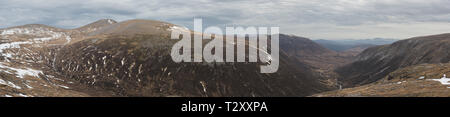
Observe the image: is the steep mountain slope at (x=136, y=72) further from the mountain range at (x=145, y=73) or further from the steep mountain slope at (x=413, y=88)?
the steep mountain slope at (x=413, y=88)

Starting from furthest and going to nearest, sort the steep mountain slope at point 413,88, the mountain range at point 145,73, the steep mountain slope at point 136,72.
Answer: the steep mountain slope at point 136,72, the mountain range at point 145,73, the steep mountain slope at point 413,88

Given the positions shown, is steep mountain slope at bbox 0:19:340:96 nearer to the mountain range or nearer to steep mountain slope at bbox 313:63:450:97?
the mountain range

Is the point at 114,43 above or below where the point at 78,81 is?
above

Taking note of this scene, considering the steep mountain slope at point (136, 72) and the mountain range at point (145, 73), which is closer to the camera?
the mountain range at point (145, 73)

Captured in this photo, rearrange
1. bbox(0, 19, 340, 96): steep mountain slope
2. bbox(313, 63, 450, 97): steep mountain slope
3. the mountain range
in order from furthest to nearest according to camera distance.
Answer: bbox(0, 19, 340, 96): steep mountain slope, the mountain range, bbox(313, 63, 450, 97): steep mountain slope

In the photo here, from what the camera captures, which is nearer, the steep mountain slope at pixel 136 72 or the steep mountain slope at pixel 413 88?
the steep mountain slope at pixel 413 88

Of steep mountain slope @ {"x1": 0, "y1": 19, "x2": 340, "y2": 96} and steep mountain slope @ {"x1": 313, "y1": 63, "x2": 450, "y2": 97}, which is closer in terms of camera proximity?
steep mountain slope @ {"x1": 313, "y1": 63, "x2": 450, "y2": 97}

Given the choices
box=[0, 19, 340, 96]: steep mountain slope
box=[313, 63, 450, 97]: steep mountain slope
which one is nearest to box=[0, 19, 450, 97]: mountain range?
box=[0, 19, 340, 96]: steep mountain slope

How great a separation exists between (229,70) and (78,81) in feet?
241

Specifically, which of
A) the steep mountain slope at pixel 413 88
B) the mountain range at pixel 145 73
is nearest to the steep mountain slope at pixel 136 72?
the mountain range at pixel 145 73

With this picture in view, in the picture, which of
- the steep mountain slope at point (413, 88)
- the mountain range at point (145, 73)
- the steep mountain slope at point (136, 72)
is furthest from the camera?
the steep mountain slope at point (136, 72)

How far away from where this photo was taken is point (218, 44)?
183250 millimetres
